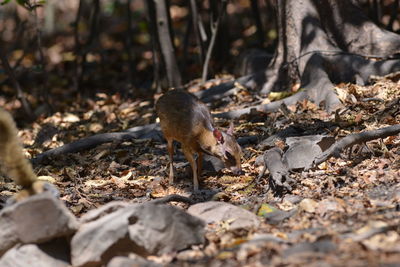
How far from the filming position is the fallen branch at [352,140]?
244 inches

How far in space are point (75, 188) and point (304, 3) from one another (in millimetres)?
4642

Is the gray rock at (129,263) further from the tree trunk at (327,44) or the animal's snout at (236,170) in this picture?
the tree trunk at (327,44)

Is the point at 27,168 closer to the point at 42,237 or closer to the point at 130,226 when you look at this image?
the point at 42,237

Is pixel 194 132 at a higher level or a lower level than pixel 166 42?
lower

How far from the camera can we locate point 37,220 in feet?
14.4

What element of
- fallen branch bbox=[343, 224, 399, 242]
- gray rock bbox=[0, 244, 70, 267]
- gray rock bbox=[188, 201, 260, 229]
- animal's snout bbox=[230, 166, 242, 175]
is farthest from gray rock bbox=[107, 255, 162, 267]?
animal's snout bbox=[230, 166, 242, 175]

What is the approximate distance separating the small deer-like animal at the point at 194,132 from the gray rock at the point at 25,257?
2.54 meters

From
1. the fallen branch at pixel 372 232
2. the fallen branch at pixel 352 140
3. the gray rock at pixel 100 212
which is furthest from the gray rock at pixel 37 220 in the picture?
the fallen branch at pixel 352 140

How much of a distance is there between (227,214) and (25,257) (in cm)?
166

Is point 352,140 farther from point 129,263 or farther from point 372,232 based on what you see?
point 129,263

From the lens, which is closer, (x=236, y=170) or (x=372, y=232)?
(x=372, y=232)

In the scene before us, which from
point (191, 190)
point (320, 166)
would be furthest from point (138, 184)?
point (320, 166)

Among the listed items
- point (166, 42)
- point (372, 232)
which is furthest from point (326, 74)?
point (372, 232)

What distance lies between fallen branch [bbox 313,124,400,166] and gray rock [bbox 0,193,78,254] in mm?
2784
